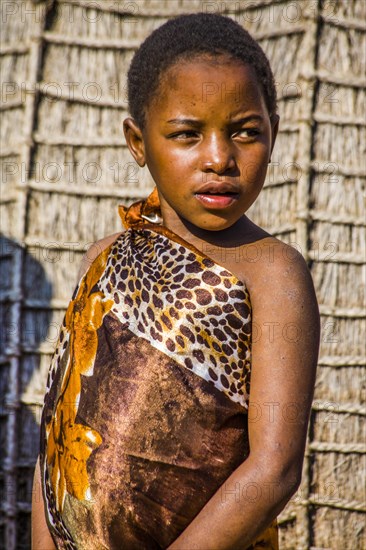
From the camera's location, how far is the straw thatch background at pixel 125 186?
329 cm

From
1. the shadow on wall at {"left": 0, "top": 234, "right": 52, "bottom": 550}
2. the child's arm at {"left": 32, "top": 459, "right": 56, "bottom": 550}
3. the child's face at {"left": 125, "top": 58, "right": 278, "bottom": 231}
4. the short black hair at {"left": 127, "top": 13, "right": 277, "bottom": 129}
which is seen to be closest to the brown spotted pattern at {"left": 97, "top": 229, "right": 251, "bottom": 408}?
the child's face at {"left": 125, "top": 58, "right": 278, "bottom": 231}

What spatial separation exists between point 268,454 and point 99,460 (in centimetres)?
38

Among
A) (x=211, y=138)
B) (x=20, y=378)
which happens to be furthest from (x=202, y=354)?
(x=20, y=378)

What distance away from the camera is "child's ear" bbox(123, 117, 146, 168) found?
191cm

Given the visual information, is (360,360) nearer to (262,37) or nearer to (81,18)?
(262,37)

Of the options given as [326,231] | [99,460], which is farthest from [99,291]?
[326,231]

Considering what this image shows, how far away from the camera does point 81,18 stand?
11.7 ft

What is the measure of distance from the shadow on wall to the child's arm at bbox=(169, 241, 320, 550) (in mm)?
1959

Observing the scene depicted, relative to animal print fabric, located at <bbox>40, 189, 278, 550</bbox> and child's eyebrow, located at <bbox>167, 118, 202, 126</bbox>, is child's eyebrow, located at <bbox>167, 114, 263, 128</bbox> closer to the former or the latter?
child's eyebrow, located at <bbox>167, 118, 202, 126</bbox>

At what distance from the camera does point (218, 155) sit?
163 centimetres

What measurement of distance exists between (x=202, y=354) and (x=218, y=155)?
1.35 ft

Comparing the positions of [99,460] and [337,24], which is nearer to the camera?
[99,460]

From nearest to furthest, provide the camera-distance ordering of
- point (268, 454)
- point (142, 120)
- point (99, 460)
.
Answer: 1. point (268, 454)
2. point (99, 460)
3. point (142, 120)

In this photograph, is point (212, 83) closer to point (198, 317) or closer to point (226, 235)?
point (226, 235)
